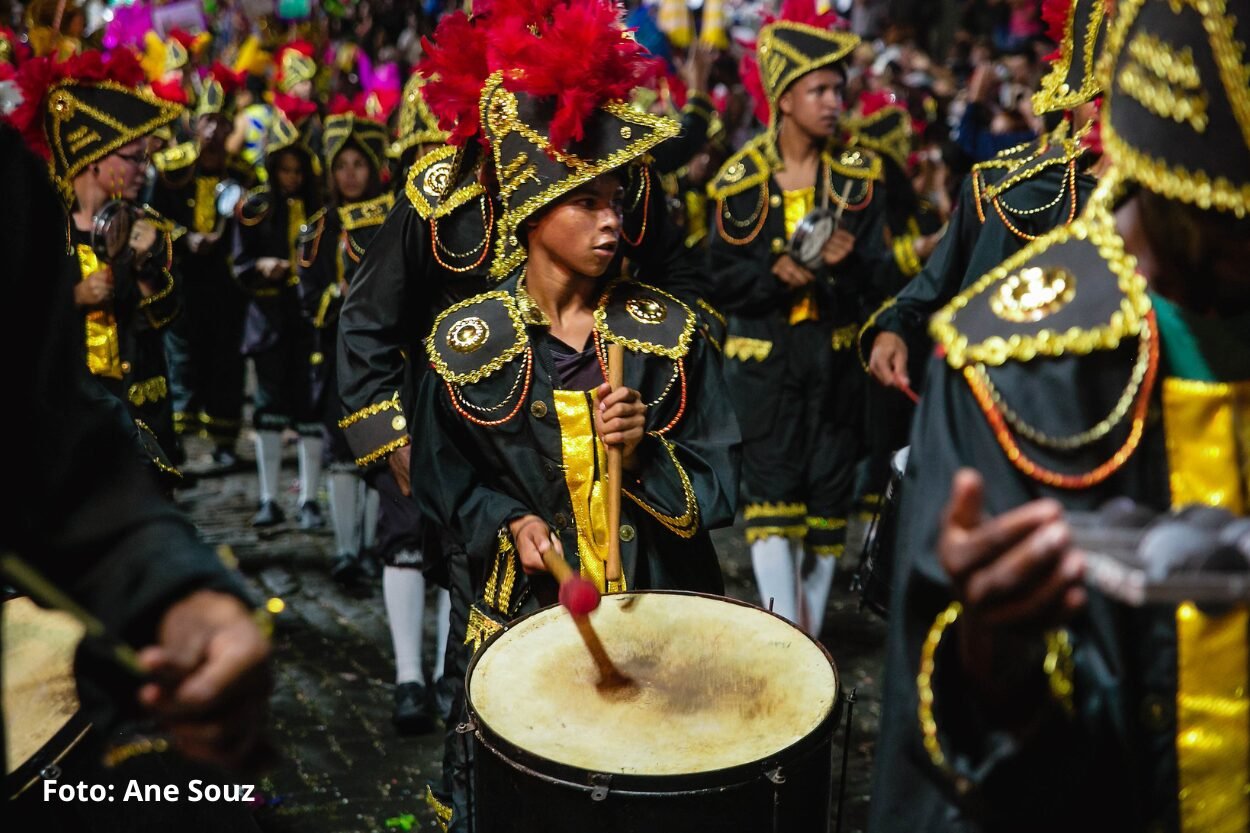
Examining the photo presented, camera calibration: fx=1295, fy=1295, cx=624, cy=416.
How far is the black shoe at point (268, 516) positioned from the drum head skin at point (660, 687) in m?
5.96

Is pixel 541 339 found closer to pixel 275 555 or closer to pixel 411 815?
pixel 411 815

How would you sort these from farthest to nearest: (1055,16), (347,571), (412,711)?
(347,571) → (412,711) → (1055,16)

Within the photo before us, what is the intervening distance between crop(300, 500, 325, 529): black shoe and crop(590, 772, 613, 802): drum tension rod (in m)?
6.42

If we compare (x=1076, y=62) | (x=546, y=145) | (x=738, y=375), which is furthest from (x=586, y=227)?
(x=738, y=375)

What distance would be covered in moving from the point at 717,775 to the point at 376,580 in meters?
5.20

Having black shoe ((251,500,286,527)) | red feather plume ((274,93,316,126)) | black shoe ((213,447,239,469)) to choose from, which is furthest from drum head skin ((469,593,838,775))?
black shoe ((213,447,239,469))

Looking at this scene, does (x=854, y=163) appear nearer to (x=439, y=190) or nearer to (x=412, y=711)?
(x=439, y=190)

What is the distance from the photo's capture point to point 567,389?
361 centimetres

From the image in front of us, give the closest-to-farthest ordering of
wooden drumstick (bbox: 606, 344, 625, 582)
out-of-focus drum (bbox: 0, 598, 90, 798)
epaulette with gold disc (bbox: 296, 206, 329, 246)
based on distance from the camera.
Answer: out-of-focus drum (bbox: 0, 598, 90, 798), wooden drumstick (bbox: 606, 344, 625, 582), epaulette with gold disc (bbox: 296, 206, 329, 246)

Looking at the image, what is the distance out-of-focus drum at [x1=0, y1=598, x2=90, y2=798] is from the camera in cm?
248

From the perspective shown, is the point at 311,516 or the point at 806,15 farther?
the point at 311,516

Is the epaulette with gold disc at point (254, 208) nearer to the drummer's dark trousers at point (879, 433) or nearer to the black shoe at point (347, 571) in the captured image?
the black shoe at point (347, 571)

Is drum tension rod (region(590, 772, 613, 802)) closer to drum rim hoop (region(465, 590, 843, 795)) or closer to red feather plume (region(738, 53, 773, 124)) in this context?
drum rim hoop (region(465, 590, 843, 795))

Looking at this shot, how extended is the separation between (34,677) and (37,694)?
6 cm
